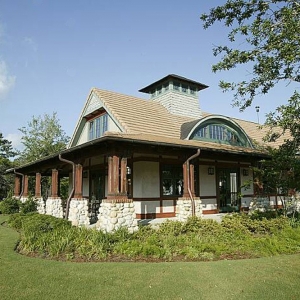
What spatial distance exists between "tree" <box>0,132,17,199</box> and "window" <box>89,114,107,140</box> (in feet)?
51.0

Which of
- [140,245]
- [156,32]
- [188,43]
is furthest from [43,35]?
[140,245]

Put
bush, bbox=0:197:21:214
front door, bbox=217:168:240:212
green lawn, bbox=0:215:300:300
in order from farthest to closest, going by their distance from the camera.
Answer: bush, bbox=0:197:21:214
front door, bbox=217:168:240:212
green lawn, bbox=0:215:300:300

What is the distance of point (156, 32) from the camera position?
10.2m

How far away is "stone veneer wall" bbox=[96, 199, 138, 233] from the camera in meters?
9.57

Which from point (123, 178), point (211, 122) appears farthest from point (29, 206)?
point (211, 122)

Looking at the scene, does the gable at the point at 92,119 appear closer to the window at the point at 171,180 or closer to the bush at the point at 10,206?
the window at the point at 171,180

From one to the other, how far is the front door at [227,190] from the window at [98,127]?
6757mm

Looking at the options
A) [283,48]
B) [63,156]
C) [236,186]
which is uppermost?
[283,48]

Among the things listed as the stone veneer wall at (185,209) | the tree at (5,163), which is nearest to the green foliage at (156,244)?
the stone veneer wall at (185,209)

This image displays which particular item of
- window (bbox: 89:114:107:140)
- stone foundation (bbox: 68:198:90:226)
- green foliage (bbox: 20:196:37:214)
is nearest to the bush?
green foliage (bbox: 20:196:37:214)

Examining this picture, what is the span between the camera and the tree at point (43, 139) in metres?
33.0

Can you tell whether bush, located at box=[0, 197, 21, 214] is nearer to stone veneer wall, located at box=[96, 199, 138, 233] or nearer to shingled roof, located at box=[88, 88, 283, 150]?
shingled roof, located at box=[88, 88, 283, 150]

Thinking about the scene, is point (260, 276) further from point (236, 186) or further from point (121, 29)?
point (236, 186)

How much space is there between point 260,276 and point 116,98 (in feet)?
44.1
